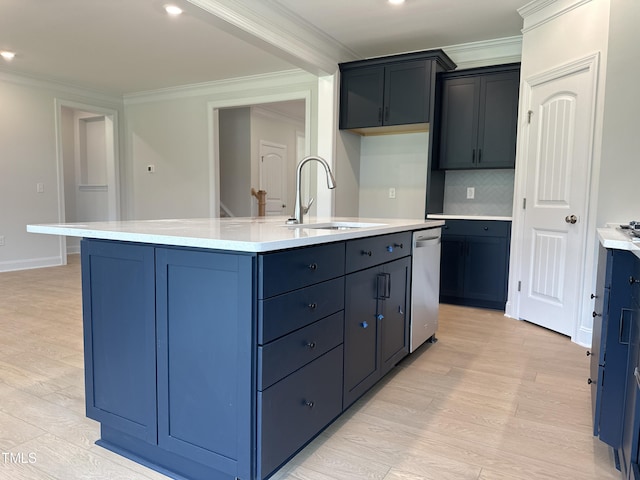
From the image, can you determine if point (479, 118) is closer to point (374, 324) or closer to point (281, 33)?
point (281, 33)

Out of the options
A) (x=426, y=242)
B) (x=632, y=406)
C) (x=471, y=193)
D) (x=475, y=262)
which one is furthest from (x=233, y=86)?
(x=632, y=406)

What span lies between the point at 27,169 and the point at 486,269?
5.64 m

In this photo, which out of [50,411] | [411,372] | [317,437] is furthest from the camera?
[411,372]

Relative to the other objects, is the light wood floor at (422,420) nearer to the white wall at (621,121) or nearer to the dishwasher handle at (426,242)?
the dishwasher handle at (426,242)

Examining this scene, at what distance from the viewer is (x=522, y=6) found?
343 cm

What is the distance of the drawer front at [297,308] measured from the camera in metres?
1.31

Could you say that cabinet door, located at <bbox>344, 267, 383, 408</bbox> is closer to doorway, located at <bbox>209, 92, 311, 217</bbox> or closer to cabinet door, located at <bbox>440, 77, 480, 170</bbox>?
cabinet door, located at <bbox>440, 77, 480, 170</bbox>

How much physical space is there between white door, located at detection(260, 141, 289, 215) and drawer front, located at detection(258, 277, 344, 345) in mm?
6157

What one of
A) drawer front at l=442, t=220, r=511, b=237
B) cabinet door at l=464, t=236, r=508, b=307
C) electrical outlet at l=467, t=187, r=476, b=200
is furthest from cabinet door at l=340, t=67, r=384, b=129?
cabinet door at l=464, t=236, r=508, b=307

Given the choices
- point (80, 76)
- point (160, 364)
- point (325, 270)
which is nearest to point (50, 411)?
point (160, 364)

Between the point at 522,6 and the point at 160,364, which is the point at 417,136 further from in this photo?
the point at 160,364

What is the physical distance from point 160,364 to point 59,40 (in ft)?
13.8

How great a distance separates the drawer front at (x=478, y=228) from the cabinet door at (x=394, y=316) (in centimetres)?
172

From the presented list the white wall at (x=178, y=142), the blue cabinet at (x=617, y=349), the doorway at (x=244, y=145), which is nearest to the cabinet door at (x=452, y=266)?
the blue cabinet at (x=617, y=349)
